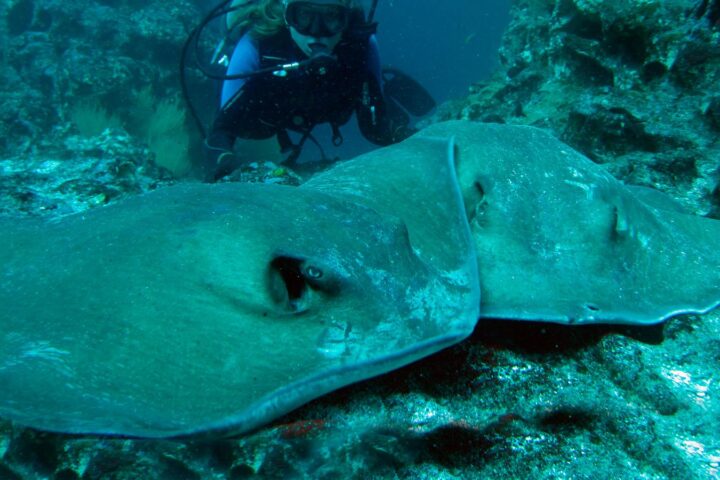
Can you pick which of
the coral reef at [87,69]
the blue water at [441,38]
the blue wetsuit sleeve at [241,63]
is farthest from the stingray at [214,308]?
the blue water at [441,38]

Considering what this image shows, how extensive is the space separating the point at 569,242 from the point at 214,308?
183 cm

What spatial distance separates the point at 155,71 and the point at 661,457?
47.5 ft

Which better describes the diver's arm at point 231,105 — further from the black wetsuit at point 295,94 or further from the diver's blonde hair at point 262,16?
the diver's blonde hair at point 262,16

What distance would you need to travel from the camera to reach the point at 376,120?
7371 mm

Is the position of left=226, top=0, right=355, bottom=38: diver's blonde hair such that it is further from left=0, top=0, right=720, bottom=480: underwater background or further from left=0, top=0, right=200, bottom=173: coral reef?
left=0, top=0, right=200, bottom=173: coral reef

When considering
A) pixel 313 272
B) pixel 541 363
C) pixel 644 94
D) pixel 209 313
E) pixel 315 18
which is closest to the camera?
pixel 209 313

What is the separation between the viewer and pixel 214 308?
1529mm

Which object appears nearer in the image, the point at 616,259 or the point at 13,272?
the point at 13,272

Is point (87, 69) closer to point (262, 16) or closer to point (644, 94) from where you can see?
point (262, 16)

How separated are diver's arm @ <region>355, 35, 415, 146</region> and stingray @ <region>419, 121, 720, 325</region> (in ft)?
15.1

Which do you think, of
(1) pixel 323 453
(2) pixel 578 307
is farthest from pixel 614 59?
(1) pixel 323 453

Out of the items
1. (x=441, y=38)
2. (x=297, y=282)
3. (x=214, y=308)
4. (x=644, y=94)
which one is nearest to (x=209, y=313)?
(x=214, y=308)

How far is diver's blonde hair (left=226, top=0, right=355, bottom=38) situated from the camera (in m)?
6.89

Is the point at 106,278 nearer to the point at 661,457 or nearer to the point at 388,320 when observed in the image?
the point at 388,320
